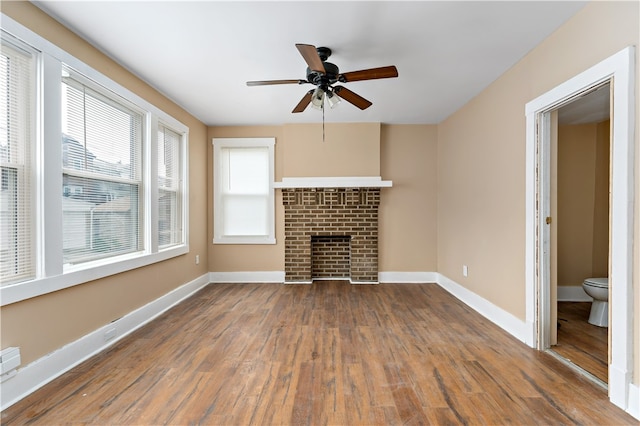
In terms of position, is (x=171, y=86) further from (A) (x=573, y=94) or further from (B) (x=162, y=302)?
(A) (x=573, y=94)

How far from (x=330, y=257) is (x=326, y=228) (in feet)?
1.89

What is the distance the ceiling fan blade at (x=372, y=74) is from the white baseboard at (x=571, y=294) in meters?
3.67

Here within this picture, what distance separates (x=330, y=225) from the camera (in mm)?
4957

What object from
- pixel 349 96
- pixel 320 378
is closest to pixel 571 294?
pixel 320 378

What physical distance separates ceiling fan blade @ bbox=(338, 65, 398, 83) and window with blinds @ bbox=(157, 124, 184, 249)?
247 cm

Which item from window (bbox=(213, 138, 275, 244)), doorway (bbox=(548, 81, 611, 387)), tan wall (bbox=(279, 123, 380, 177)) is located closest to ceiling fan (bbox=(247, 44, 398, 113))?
tan wall (bbox=(279, 123, 380, 177))

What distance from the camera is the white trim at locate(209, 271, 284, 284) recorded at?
501cm

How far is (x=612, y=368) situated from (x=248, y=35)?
337 cm

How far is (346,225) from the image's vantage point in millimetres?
4945

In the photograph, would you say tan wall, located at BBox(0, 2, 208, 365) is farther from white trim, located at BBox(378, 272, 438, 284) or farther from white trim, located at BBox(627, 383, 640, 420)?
white trim, located at BBox(627, 383, 640, 420)

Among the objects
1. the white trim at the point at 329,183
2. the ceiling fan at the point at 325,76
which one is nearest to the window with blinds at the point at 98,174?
the ceiling fan at the point at 325,76

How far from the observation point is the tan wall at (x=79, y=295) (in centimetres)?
192

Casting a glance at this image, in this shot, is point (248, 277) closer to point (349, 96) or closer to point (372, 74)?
point (349, 96)

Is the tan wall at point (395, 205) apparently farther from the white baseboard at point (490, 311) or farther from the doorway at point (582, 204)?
the doorway at point (582, 204)
